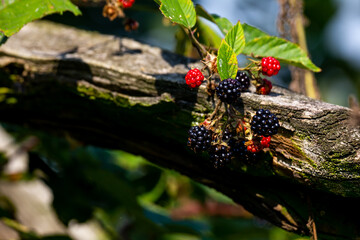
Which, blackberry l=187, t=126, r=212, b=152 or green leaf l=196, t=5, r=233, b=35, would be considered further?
green leaf l=196, t=5, r=233, b=35

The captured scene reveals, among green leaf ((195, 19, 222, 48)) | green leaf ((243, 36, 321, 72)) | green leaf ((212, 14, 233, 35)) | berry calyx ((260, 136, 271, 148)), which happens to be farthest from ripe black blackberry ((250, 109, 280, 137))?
green leaf ((195, 19, 222, 48))

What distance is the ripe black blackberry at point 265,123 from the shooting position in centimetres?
86

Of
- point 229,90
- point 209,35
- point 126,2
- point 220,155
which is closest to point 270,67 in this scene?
point 229,90

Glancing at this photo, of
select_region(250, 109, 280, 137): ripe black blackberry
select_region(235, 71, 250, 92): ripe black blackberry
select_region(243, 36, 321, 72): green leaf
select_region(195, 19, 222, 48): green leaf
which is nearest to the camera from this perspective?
select_region(250, 109, 280, 137): ripe black blackberry

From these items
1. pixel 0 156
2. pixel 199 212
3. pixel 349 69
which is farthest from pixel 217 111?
pixel 349 69

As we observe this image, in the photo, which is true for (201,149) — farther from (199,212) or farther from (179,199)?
(199,212)

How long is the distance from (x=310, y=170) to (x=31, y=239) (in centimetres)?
133

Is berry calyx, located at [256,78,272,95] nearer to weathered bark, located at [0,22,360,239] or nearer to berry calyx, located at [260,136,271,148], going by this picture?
weathered bark, located at [0,22,360,239]

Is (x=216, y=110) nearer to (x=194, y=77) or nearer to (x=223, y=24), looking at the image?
(x=194, y=77)

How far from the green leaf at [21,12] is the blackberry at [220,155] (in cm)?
67

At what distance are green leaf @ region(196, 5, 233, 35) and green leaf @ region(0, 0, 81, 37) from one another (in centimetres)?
47

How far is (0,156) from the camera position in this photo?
2.08 metres

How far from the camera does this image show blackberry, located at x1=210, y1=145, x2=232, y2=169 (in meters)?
0.90

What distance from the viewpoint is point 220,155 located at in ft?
2.96
